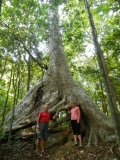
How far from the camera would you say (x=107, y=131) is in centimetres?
Result: 634

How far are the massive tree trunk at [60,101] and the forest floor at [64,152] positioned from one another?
1.66ft

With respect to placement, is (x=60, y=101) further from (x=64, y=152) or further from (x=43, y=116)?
(x=64, y=152)

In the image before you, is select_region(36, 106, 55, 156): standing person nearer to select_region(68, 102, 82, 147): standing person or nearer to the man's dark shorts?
the man's dark shorts

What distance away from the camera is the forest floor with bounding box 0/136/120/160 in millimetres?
5289

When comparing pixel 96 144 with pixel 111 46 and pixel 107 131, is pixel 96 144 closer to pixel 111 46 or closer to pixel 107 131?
pixel 107 131

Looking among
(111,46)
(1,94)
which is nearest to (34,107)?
(111,46)

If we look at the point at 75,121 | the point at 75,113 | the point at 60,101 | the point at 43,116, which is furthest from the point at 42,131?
the point at 60,101

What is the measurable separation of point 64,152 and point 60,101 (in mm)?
2304

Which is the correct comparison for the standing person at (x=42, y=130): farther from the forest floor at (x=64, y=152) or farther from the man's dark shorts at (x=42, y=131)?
the forest floor at (x=64, y=152)

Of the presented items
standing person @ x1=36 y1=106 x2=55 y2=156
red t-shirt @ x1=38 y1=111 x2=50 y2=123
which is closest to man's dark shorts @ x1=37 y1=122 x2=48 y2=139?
standing person @ x1=36 y1=106 x2=55 y2=156

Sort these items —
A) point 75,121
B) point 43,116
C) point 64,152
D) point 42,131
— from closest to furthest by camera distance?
point 64,152, point 42,131, point 43,116, point 75,121

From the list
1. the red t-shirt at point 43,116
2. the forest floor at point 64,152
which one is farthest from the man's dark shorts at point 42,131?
the forest floor at point 64,152

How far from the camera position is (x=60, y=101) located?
7.56 meters

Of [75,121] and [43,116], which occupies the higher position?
[43,116]
